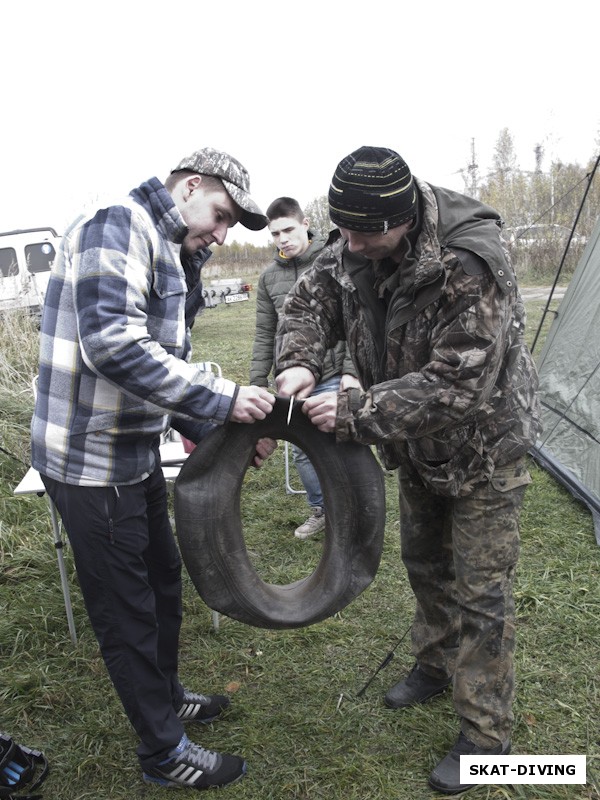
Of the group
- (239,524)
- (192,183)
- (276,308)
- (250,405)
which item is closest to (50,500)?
(239,524)

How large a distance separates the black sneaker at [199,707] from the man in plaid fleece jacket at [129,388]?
0.41m

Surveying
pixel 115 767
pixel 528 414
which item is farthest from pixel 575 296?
pixel 115 767

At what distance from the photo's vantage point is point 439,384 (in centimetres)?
214

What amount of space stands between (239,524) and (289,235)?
101 inches

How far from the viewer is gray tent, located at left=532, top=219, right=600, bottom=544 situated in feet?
16.5

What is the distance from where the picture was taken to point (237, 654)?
3441mm

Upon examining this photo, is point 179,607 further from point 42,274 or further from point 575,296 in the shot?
point 42,274

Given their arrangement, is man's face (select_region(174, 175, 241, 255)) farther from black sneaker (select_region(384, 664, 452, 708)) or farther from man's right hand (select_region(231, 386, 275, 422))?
black sneaker (select_region(384, 664, 452, 708))

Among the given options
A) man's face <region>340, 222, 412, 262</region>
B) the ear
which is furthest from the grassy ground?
the ear

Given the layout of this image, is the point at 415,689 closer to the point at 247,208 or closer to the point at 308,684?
the point at 308,684

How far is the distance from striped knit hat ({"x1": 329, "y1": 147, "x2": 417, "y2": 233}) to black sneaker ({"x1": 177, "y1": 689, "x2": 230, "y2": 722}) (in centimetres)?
216

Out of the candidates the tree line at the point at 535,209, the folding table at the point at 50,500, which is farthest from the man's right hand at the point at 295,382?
the tree line at the point at 535,209

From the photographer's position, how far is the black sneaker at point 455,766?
→ 252cm

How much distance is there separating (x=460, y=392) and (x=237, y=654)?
2047mm
